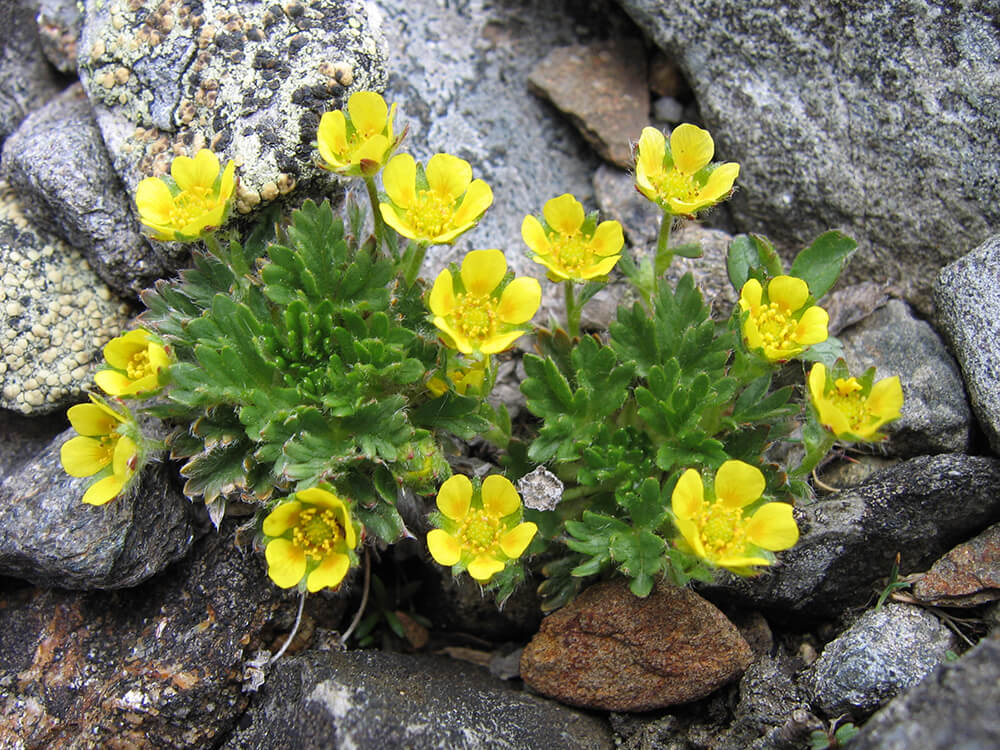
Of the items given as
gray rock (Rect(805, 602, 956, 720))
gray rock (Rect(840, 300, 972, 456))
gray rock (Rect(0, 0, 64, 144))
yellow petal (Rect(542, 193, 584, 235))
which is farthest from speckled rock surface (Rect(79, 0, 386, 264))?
gray rock (Rect(805, 602, 956, 720))

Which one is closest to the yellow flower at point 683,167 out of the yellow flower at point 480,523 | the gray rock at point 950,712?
the yellow flower at point 480,523

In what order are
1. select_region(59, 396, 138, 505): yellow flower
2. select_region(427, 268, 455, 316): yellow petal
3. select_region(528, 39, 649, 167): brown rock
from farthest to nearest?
select_region(528, 39, 649, 167): brown rock
select_region(59, 396, 138, 505): yellow flower
select_region(427, 268, 455, 316): yellow petal

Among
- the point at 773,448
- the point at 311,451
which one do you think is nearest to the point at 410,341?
the point at 311,451

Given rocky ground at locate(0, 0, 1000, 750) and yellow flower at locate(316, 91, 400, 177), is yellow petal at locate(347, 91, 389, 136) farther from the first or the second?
rocky ground at locate(0, 0, 1000, 750)

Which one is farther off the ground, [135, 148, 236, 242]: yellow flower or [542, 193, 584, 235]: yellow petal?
[135, 148, 236, 242]: yellow flower

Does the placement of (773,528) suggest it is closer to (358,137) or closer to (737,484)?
(737,484)

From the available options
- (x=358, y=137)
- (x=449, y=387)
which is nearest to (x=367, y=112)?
(x=358, y=137)

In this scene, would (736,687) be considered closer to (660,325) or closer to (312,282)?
(660,325)
